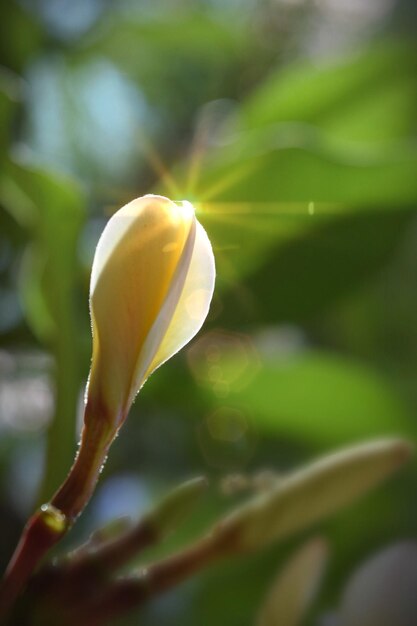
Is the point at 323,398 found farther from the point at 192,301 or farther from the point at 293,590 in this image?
the point at 192,301

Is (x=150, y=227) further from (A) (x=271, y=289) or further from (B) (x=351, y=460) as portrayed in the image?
(A) (x=271, y=289)

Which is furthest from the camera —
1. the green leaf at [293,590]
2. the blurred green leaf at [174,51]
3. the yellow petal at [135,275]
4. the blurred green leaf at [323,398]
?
the blurred green leaf at [174,51]

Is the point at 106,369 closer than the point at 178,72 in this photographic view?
Yes

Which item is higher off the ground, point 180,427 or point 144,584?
point 180,427

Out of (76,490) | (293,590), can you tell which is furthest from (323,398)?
(76,490)

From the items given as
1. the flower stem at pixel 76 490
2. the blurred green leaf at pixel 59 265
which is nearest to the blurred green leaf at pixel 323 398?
the blurred green leaf at pixel 59 265

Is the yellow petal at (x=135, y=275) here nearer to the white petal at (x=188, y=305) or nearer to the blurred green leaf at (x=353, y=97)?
the white petal at (x=188, y=305)

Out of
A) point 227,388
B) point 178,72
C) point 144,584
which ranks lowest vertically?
point 144,584

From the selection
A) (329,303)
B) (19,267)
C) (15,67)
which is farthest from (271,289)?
(15,67)

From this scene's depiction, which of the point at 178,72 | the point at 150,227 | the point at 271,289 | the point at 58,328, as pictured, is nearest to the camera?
the point at 150,227
